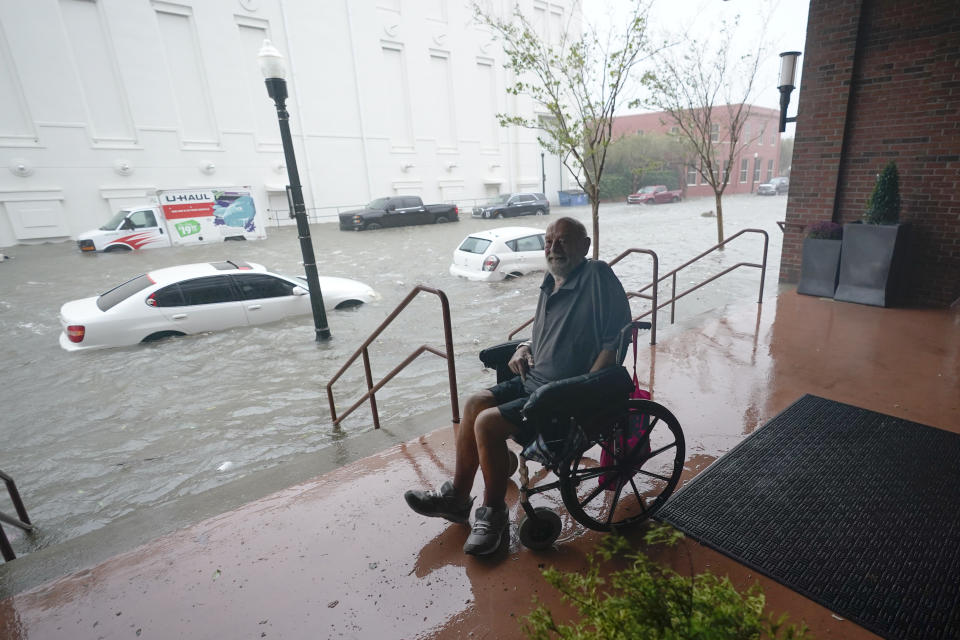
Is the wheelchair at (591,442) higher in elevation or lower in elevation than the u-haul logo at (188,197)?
lower

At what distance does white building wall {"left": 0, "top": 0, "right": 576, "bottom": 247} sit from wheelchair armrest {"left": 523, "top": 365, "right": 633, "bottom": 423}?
25.5 m

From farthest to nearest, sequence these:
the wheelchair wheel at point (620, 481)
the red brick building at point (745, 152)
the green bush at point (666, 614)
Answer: the red brick building at point (745, 152) < the wheelchair wheel at point (620, 481) < the green bush at point (666, 614)

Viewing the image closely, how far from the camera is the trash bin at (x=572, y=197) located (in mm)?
36156

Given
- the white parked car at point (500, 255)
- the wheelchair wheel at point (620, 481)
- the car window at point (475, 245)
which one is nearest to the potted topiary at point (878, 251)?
the wheelchair wheel at point (620, 481)

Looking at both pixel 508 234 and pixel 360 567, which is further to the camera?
pixel 508 234

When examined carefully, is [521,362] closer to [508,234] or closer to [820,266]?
[820,266]

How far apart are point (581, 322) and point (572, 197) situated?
35.4m

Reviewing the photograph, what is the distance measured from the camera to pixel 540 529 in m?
2.48

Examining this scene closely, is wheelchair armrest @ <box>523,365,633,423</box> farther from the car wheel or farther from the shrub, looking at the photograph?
the car wheel

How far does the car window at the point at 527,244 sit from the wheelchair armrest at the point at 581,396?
9.77 m

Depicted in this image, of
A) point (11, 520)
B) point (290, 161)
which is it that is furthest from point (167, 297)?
point (11, 520)

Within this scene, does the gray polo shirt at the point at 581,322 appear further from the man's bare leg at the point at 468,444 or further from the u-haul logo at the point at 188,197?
the u-haul logo at the point at 188,197

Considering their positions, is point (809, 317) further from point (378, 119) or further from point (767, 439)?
point (378, 119)

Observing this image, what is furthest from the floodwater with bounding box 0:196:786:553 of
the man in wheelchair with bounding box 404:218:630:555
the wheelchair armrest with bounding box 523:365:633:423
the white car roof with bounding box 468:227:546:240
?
the wheelchair armrest with bounding box 523:365:633:423
